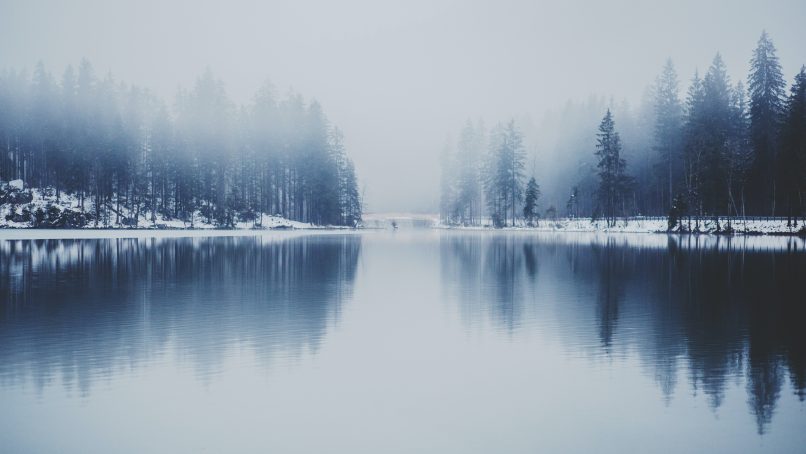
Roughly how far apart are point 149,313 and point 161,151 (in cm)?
7281

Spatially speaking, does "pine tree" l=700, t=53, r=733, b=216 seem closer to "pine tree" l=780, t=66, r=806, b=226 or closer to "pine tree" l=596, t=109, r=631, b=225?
"pine tree" l=780, t=66, r=806, b=226

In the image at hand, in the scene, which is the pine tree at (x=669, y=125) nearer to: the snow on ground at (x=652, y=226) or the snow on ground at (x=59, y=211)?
the snow on ground at (x=652, y=226)

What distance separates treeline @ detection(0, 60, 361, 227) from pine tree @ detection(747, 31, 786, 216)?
209 ft

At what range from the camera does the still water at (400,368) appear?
23.4ft

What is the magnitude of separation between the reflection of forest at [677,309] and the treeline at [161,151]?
61910 mm

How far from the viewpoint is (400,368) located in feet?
33.8

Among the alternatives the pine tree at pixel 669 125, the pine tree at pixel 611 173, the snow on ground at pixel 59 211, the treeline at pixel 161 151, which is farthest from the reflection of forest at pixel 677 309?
the treeline at pixel 161 151

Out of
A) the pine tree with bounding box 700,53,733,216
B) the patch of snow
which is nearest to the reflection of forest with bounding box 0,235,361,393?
the patch of snow

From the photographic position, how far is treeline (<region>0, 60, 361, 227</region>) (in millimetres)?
77125

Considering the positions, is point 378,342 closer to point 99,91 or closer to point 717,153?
point 717,153

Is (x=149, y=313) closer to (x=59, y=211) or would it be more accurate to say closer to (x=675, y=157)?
(x=59, y=211)

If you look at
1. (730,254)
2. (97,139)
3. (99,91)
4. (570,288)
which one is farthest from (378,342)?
(99,91)

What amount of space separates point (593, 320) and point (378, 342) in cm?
593

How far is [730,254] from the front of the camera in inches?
1462
